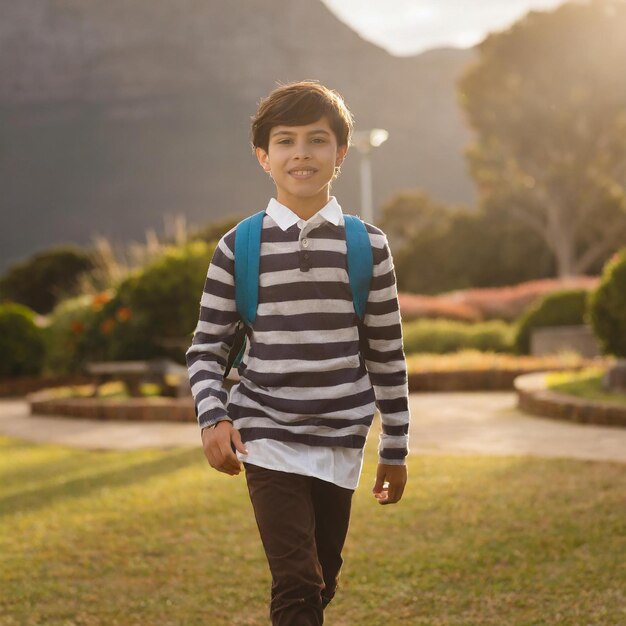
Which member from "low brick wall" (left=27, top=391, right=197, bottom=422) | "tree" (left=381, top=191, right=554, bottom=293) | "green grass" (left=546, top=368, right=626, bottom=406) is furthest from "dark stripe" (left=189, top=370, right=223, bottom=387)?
"tree" (left=381, top=191, right=554, bottom=293)

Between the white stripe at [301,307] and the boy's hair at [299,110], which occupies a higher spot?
the boy's hair at [299,110]

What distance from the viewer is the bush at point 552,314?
48.4 feet

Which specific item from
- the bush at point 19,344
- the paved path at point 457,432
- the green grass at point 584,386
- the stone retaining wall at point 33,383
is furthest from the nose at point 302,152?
the bush at point 19,344

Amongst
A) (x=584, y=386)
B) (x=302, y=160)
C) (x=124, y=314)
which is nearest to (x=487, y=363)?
(x=584, y=386)

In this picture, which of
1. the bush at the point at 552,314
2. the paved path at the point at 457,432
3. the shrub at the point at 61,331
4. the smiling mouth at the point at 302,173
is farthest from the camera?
the shrub at the point at 61,331

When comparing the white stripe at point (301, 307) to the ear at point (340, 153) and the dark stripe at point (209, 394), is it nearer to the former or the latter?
the dark stripe at point (209, 394)

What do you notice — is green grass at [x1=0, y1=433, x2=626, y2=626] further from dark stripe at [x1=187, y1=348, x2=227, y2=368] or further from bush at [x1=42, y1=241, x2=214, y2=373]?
bush at [x1=42, y1=241, x2=214, y2=373]

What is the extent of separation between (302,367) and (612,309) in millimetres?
7452

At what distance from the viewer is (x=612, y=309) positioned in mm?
9328

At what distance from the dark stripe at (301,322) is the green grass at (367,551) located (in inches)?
53.6

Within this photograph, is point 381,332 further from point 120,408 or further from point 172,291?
point 172,291

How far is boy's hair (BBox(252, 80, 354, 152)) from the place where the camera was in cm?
250

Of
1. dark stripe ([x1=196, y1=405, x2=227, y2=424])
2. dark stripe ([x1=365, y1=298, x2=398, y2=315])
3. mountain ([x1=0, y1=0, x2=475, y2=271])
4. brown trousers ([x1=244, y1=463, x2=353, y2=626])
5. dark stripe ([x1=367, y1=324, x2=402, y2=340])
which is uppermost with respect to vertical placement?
mountain ([x1=0, y1=0, x2=475, y2=271])

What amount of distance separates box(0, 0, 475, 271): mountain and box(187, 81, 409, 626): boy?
2317 inches
